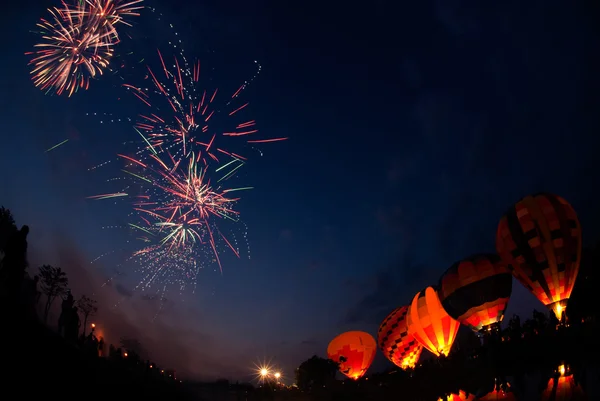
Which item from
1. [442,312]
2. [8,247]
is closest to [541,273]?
[442,312]

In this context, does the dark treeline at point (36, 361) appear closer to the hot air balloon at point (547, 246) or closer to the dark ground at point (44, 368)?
the dark ground at point (44, 368)

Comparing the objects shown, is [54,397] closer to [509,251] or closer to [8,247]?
[8,247]

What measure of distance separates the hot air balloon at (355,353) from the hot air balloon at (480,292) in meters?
17.1

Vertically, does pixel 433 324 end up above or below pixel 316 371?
above

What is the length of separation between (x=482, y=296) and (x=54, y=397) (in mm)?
28875

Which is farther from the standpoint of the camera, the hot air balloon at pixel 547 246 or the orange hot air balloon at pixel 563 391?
the hot air balloon at pixel 547 246

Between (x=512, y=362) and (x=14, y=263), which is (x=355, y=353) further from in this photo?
(x=14, y=263)

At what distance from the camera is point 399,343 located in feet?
137

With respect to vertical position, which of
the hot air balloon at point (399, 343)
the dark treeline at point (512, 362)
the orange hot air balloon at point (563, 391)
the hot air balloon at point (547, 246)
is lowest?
the orange hot air balloon at point (563, 391)

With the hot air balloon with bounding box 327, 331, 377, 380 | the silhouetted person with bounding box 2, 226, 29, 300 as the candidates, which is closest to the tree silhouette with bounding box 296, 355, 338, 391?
the hot air balloon with bounding box 327, 331, 377, 380

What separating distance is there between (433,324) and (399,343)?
9359 millimetres

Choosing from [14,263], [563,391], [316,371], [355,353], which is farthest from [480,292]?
[14,263]

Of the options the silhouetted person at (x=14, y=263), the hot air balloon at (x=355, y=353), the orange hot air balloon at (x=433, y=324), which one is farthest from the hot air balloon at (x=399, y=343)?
the silhouetted person at (x=14, y=263)

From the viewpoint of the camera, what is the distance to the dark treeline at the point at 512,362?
57.2ft
